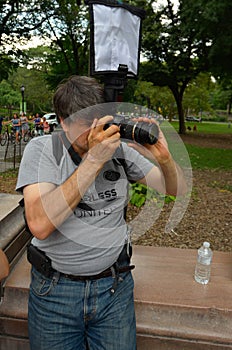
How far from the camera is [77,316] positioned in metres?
1.43

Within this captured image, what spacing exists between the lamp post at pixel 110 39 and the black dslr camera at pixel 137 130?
0.76 ft

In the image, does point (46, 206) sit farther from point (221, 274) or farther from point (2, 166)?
point (2, 166)

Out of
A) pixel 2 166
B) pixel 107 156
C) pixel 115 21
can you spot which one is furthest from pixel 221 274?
pixel 2 166

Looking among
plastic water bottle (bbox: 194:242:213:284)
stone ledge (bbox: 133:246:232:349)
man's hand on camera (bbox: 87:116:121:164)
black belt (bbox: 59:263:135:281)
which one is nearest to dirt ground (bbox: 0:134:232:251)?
plastic water bottle (bbox: 194:242:213:284)

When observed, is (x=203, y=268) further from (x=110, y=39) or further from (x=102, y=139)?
(x=110, y=39)

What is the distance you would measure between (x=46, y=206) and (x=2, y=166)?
8.66 meters

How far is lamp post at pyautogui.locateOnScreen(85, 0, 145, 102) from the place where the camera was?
1.54m

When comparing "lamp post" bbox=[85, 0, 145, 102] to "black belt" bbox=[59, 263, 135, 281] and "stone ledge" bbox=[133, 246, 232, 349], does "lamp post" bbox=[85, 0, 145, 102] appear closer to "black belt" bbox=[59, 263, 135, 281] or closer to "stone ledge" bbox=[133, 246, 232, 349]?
"black belt" bbox=[59, 263, 135, 281]

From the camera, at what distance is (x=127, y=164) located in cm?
161

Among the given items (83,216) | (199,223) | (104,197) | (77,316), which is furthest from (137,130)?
(199,223)

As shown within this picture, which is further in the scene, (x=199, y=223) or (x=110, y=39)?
(x=199, y=223)

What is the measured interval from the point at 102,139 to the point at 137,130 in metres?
0.20

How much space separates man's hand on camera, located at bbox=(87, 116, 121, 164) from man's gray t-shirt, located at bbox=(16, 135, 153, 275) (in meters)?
0.19

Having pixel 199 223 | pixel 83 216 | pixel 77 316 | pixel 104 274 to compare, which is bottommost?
pixel 199 223
